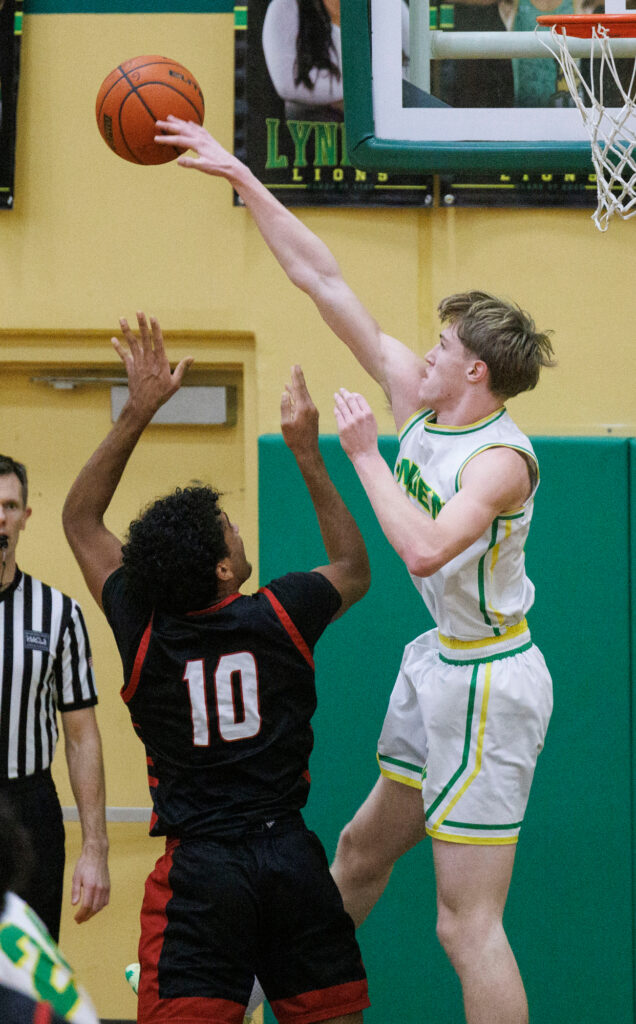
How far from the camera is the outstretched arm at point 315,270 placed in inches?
125

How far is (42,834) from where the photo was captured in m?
3.36

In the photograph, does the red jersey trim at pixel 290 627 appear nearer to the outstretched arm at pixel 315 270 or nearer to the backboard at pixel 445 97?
the outstretched arm at pixel 315 270

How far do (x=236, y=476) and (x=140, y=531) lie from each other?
1852 millimetres

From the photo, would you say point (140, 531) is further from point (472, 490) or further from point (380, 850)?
point (380, 850)

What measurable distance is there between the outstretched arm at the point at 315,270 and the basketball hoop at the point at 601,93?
2.22 ft

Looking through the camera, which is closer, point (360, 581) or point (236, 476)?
point (360, 581)

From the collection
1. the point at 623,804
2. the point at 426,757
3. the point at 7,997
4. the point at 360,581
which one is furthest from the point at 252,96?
the point at 7,997

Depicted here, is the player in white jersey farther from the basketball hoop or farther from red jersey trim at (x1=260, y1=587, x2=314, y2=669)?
the basketball hoop

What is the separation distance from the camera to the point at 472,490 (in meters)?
2.76

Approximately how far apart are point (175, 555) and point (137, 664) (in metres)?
0.28

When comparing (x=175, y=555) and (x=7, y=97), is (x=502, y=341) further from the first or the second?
(x=7, y=97)

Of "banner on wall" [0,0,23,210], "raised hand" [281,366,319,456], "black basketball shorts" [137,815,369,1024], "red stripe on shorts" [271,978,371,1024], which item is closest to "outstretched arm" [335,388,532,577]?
"raised hand" [281,366,319,456]

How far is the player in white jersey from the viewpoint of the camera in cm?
284

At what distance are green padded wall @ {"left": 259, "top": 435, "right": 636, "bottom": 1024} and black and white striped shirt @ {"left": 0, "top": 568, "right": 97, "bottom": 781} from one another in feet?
3.10
